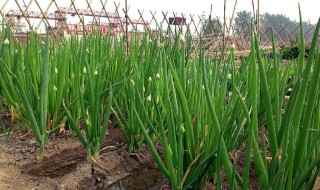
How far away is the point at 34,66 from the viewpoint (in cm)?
125

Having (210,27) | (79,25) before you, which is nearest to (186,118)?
(79,25)

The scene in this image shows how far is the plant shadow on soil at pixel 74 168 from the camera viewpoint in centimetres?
94

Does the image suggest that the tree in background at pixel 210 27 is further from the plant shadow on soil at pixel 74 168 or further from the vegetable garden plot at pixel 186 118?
the plant shadow on soil at pixel 74 168

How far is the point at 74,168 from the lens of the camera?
103cm

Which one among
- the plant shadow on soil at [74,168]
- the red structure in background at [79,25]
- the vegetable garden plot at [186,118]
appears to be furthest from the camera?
the red structure in background at [79,25]

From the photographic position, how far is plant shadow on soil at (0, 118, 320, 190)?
0.94m

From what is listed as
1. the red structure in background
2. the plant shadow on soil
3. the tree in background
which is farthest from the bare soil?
the tree in background

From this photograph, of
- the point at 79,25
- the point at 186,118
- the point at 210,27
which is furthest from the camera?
the point at 210,27

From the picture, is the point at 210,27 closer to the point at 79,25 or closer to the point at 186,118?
the point at 79,25

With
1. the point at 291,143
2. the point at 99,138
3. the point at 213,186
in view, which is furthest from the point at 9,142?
the point at 291,143

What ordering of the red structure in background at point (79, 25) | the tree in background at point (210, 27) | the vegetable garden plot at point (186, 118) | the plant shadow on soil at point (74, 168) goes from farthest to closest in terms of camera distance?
the tree in background at point (210, 27), the red structure in background at point (79, 25), the plant shadow on soil at point (74, 168), the vegetable garden plot at point (186, 118)

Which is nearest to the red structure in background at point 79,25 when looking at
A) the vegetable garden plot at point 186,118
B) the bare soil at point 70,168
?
the vegetable garden plot at point 186,118

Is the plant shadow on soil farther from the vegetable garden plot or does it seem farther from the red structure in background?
the red structure in background

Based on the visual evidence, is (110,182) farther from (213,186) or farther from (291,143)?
(291,143)
